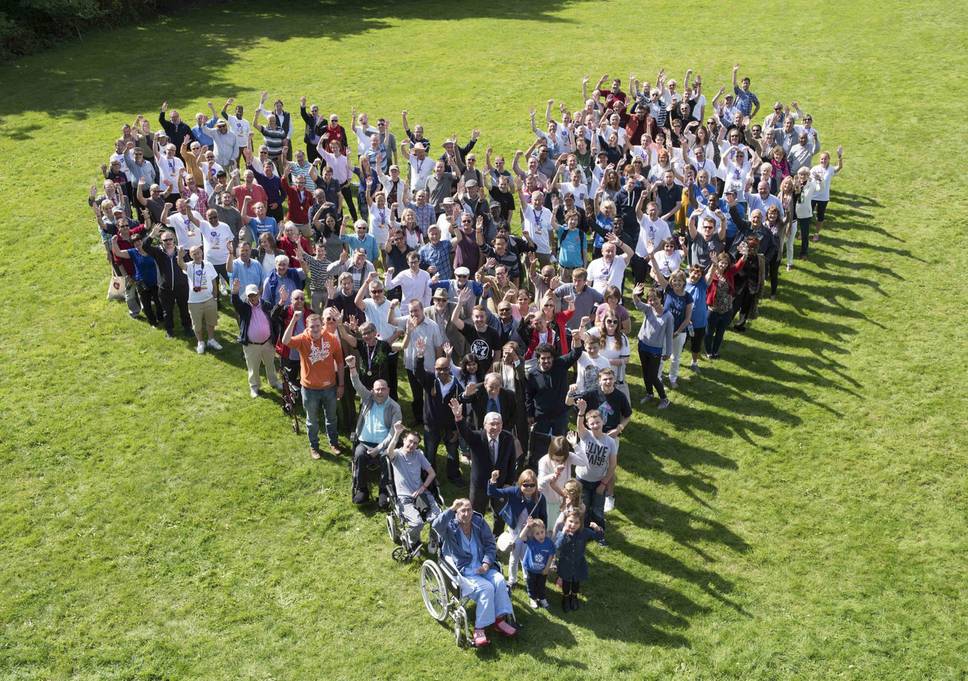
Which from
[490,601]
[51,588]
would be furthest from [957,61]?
[51,588]

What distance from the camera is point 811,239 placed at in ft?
65.5

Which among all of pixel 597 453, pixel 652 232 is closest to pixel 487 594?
pixel 597 453

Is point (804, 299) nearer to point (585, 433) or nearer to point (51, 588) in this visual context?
point (585, 433)

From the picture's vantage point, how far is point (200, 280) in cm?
1480

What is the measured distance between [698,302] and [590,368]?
344 centimetres

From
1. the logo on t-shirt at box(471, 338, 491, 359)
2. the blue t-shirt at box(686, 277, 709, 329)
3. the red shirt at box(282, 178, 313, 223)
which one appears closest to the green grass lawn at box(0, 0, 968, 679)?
the blue t-shirt at box(686, 277, 709, 329)

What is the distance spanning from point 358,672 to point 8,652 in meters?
4.01

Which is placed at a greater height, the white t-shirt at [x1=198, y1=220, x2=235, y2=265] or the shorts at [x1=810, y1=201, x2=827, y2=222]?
the white t-shirt at [x1=198, y1=220, x2=235, y2=265]

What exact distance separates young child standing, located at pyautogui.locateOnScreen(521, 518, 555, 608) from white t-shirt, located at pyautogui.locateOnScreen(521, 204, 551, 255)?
22.9ft

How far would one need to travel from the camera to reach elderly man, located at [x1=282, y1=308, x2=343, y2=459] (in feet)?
40.1

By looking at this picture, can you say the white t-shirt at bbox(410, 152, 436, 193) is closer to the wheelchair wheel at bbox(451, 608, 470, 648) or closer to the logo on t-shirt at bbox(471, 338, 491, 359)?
the logo on t-shirt at bbox(471, 338, 491, 359)

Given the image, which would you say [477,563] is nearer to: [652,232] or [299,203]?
[652,232]

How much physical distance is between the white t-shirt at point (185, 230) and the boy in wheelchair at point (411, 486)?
691cm

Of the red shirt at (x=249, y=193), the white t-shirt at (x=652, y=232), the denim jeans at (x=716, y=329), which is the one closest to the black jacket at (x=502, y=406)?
the denim jeans at (x=716, y=329)
